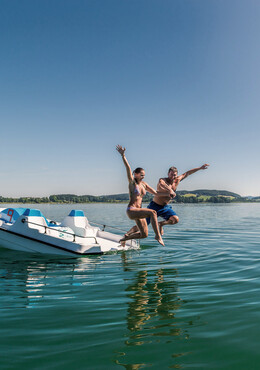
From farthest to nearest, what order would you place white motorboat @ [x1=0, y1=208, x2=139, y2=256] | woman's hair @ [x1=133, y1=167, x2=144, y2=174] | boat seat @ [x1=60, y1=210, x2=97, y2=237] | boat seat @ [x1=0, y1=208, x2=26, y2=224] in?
boat seat @ [x1=0, y1=208, x2=26, y2=224] → boat seat @ [x1=60, y1=210, x2=97, y2=237] → white motorboat @ [x1=0, y1=208, x2=139, y2=256] → woman's hair @ [x1=133, y1=167, x2=144, y2=174]

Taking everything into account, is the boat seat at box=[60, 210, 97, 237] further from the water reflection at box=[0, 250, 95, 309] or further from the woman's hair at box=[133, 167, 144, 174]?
the woman's hair at box=[133, 167, 144, 174]

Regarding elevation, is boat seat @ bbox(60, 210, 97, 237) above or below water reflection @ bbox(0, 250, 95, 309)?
above

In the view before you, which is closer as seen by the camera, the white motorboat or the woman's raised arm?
the woman's raised arm

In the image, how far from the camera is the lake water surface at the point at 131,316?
366 cm

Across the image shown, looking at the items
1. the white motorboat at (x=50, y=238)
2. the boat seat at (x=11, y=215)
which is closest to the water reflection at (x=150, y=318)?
the white motorboat at (x=50, y=238)

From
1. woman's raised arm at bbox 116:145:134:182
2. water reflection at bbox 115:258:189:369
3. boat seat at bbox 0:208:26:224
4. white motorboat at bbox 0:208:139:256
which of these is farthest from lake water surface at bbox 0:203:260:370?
boat seat at bbox 0:208:26:224

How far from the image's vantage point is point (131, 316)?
4.99 meters

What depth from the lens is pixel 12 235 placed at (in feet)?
41.6

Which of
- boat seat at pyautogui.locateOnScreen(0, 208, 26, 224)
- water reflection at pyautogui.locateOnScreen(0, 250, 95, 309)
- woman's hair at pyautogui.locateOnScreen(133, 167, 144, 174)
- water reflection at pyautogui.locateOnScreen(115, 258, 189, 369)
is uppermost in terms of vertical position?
woman's hair at pyautogui.locateOnScreen(133, 167, 144, 174)

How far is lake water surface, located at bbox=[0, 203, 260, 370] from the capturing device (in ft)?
12.0

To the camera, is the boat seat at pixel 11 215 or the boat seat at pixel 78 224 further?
the boat seat at pixel 11 215

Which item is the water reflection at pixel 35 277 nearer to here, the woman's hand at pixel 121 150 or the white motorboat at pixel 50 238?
the white motorboat at pixel 50 238

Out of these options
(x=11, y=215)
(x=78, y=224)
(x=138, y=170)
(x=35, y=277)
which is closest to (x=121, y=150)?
(x=138, y=170)

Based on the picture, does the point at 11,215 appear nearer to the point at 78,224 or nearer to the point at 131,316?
the point at 78,224
